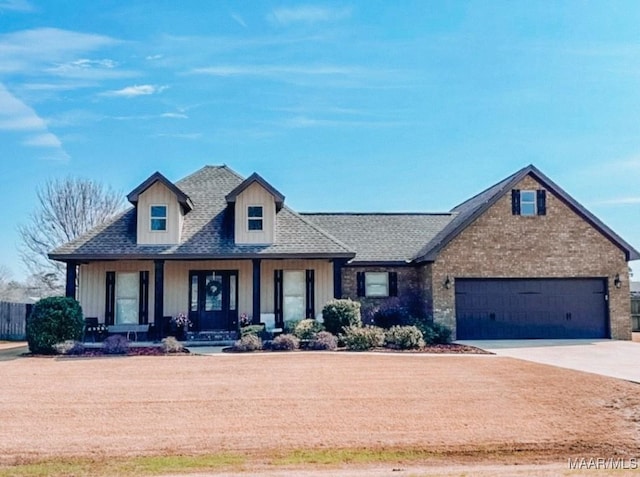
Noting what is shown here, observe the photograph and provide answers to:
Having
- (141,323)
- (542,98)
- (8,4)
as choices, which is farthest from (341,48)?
(141,323)

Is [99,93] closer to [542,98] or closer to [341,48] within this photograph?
[341,48]

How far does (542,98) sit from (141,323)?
1616 centimetres

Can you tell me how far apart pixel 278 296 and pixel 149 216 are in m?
5.64

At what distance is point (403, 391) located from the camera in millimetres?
10906

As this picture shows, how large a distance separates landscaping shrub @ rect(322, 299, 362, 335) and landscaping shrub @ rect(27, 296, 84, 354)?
7.92m

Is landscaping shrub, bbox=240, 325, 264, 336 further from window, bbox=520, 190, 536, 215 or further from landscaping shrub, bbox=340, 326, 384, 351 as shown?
window, bbox=520, 190, 536, 215

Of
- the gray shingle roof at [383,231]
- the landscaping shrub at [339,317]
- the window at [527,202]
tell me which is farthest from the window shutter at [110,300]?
the window at [527,202]

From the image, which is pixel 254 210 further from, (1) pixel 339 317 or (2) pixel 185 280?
(1) pixel 339 317

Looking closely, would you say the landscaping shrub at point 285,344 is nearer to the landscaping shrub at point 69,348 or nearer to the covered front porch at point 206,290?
the covered front porch at point 206,290

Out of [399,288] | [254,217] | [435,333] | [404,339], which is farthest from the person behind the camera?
[399,288]

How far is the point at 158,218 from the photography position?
2048 cm

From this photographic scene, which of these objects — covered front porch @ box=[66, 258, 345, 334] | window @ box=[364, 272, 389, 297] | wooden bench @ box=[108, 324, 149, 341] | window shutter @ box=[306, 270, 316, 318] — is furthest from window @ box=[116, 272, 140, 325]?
window @ box=[364, 272, 389, 297]

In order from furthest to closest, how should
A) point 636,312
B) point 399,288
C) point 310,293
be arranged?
point 636,312
point 399,288
point 310,293

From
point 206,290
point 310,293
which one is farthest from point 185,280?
point 310,293
